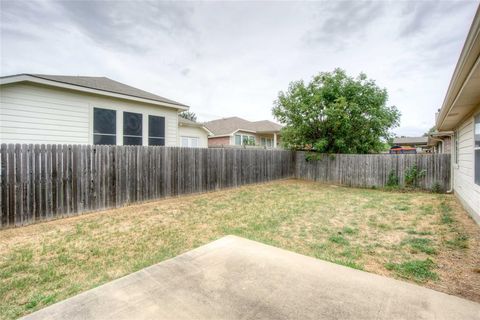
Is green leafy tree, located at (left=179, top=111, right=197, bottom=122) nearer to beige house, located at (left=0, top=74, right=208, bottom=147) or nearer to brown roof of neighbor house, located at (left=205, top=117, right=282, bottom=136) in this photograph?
brown roof of neighbor house, located at (left=205, top=117, right=282, bottom=136)

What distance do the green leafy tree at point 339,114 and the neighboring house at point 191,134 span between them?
634 centimetres

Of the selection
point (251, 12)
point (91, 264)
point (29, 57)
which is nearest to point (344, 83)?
point (251, 12)

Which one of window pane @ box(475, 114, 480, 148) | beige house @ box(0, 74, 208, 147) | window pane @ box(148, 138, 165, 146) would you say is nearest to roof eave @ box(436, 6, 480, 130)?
window pane @ box(475, 114, 480, 148)

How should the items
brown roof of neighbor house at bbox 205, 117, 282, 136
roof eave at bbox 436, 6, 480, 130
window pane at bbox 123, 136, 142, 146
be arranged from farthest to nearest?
brown roof of neighbor house at bbox 205, 117, 282, 136
window pane at bbox 123, 136, 142, 146
roof eave at bbox 436, 6, 480, 130

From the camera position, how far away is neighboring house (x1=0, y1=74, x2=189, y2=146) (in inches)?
266

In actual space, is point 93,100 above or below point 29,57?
below

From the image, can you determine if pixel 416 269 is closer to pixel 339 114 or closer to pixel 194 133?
pixel 339 114

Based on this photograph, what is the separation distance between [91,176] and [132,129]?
12.5 feet

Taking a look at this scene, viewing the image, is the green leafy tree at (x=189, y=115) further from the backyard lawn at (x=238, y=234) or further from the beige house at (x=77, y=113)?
the backyard lawn at (x=238, y=234)

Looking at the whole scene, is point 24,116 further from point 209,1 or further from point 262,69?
point 262,69

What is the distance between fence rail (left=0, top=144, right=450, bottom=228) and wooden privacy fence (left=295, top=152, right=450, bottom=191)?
0.03 metres

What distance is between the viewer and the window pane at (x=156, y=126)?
392 inches

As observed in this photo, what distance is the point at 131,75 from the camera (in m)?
13.9

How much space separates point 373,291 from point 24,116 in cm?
960
